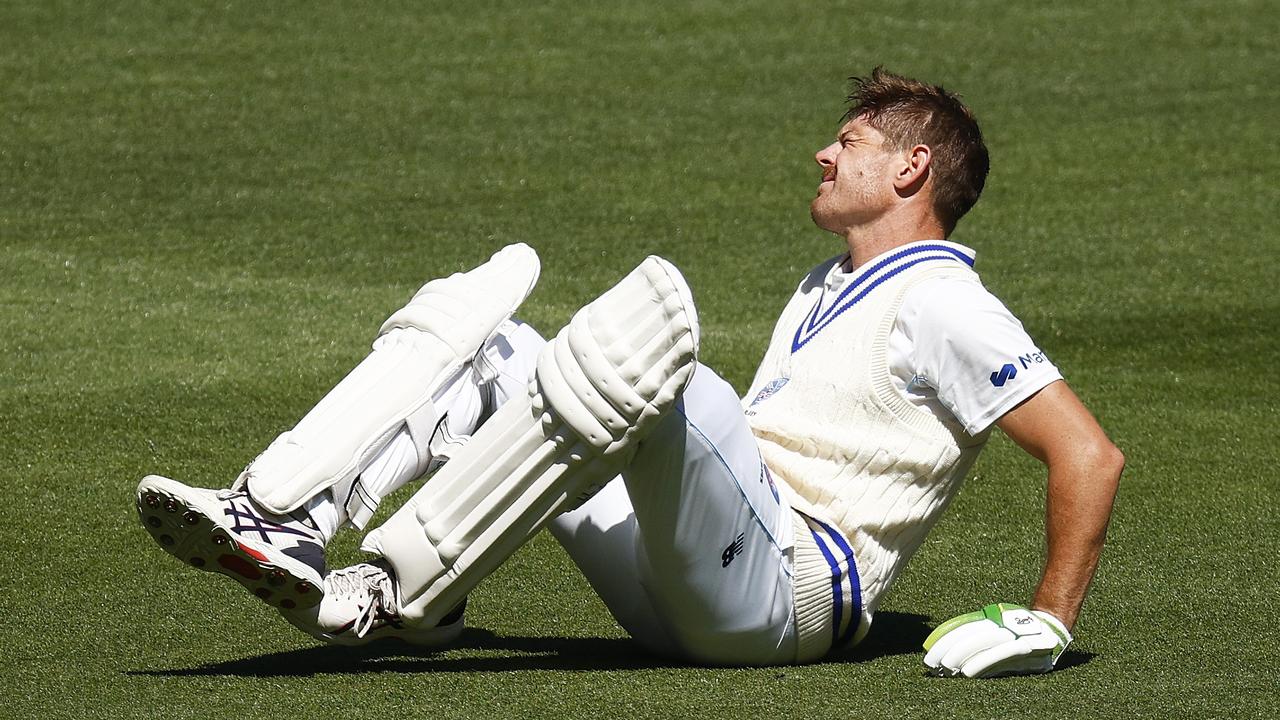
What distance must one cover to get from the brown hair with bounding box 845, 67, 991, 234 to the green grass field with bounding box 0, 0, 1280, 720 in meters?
0.72

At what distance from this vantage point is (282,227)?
6707 mm

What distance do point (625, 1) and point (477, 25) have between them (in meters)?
0.89

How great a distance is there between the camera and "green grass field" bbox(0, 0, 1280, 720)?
2.66 meters

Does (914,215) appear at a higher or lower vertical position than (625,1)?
higher

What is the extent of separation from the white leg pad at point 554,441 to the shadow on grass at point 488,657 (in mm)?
273

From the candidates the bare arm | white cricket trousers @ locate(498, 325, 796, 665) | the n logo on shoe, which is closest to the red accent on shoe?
white cricket trousers @ locate(498, 325, 796, 665)

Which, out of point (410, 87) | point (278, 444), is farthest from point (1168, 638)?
point (410, 87)

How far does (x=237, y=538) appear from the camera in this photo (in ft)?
7.59

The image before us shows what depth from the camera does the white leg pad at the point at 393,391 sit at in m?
2.40

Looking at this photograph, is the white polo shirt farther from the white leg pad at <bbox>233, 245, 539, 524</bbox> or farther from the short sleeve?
the white leg pad at <bbox>233, 245, 539, 524</bbox>

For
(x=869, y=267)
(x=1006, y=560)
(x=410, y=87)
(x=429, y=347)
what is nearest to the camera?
(x=429, y=347)

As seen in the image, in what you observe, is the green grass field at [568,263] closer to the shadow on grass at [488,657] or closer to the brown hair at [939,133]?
the shadow on grass at [488,657]

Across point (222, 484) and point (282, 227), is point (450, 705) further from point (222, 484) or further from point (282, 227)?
point (282, 227)

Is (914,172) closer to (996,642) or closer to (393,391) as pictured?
(996,642)
